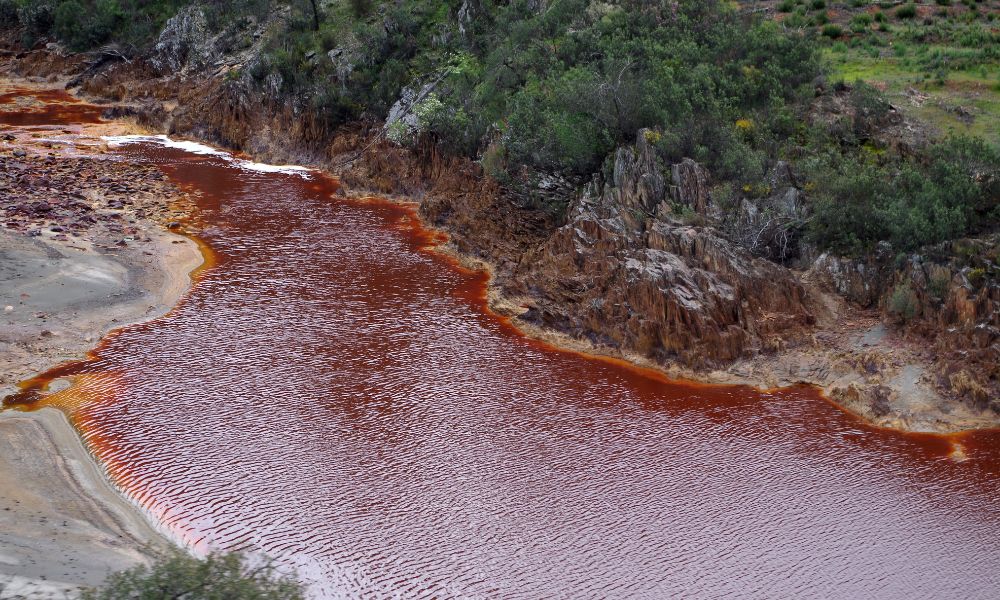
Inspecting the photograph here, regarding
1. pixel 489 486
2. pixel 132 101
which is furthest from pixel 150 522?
pixel 132 101

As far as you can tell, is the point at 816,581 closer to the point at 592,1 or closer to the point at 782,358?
the point at 782,358

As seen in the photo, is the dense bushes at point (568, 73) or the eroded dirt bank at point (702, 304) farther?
the dense bushes at point (568, 73)

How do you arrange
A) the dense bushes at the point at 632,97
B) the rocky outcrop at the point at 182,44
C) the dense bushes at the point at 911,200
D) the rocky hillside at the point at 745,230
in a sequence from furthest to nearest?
1. the rocky outcrop at the point at 182,44
2. the dense bushes at the point at 632,97
3. the dense bushes at the point at 911,200
4. the rocky hillside at the point at 745,230

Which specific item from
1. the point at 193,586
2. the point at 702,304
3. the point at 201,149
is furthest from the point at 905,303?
the point at 201,149

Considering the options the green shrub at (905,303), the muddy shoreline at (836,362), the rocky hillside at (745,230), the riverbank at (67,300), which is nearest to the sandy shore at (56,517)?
the riverbank at (67,300)

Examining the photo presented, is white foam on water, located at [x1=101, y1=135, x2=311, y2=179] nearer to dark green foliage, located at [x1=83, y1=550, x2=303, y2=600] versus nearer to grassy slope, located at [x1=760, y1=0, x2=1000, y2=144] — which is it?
grassy slope, located at [x1=760, y1=0, x2=1000, y2=144]

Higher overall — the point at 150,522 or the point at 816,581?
the point at 816,581

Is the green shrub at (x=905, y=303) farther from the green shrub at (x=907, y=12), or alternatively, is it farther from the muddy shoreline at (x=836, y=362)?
the green shrub at (x=907, y=12)

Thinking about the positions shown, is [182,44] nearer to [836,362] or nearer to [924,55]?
[924,55]
